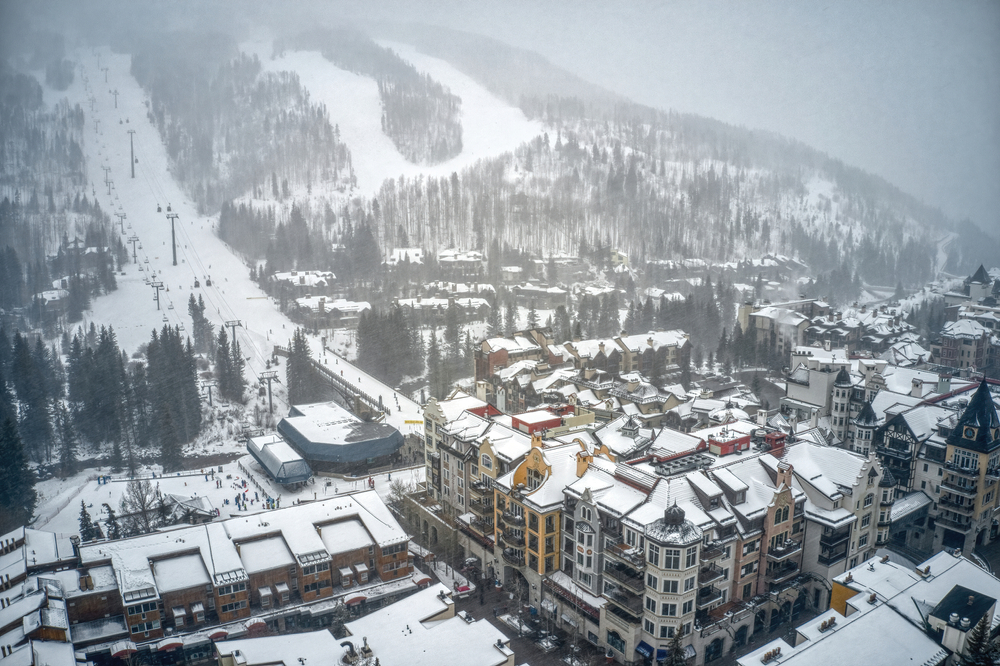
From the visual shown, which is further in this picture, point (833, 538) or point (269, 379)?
point (269, 379)

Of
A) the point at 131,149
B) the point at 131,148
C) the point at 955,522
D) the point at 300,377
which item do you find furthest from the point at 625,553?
the point at 131,148

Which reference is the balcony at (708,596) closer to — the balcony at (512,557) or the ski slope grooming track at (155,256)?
the balcony at (512,557)

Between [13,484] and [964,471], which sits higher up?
[964,471]

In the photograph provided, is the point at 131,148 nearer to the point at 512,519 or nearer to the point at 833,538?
the point at 512,519

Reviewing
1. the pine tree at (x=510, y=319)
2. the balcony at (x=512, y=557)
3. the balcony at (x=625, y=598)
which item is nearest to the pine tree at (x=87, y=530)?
the balcony at (x=512, y=557)

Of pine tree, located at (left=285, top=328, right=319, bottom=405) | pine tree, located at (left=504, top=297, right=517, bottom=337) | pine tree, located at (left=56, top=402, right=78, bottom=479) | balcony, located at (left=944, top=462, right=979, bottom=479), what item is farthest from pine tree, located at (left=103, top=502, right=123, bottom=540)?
pine tree, located at (left=504, top=297, right=517, bottom=337)

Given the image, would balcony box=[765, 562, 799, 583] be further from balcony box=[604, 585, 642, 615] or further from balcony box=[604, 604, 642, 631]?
balcony box=[604, 604, 642, 631]

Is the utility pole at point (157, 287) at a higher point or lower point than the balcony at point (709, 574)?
higher

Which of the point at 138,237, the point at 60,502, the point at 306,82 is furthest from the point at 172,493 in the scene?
the point at 306,82
